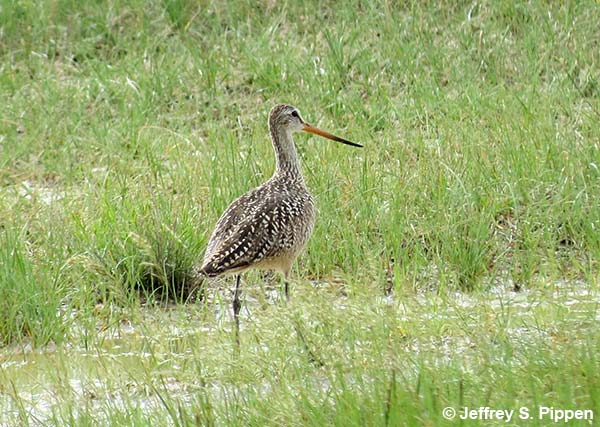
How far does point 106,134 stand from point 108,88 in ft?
2.83

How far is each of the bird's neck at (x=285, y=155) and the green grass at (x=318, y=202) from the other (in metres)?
0.46

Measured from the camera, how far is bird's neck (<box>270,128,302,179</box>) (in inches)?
334

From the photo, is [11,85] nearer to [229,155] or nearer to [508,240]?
[229,155]

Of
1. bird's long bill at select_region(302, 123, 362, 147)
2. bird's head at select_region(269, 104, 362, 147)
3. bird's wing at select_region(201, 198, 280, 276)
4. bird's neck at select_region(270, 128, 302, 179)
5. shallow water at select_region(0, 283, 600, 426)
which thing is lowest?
shallow water at select_region(0, 283, 600, 426)

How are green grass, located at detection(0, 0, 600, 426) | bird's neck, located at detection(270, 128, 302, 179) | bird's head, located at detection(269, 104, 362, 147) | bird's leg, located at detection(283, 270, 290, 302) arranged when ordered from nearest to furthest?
1. green grass, located at detection(0, 0, 600, 426)
2. bird's leg, located at detection(283, 270, 290, 302)
3. bird's neck, located at detection(270, 128, 302, 179)
4. bird's head, located at detection(269, 104, 362, 147)

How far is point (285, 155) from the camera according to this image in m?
8.60

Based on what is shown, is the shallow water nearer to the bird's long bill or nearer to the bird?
the bird

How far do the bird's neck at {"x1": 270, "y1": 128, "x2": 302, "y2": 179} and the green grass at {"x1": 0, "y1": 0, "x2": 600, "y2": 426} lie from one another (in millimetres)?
456

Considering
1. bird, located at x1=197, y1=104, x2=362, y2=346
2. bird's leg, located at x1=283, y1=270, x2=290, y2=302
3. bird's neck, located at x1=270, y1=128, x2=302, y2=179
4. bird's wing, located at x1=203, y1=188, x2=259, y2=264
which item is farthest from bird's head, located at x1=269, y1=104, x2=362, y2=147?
bird's leg, located at x1=283, y1=270, x2=290, y2=302

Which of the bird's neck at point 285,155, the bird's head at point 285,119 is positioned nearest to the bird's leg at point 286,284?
the bird's neck at point 285,155

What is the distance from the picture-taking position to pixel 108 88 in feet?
37.6

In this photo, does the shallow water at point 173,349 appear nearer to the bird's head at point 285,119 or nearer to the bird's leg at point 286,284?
the bird's leg at point 286,284

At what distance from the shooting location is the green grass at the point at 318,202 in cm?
589

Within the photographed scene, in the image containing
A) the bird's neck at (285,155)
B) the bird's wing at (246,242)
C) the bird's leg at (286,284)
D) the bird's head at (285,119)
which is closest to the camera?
the bird's wing at (246,242)
